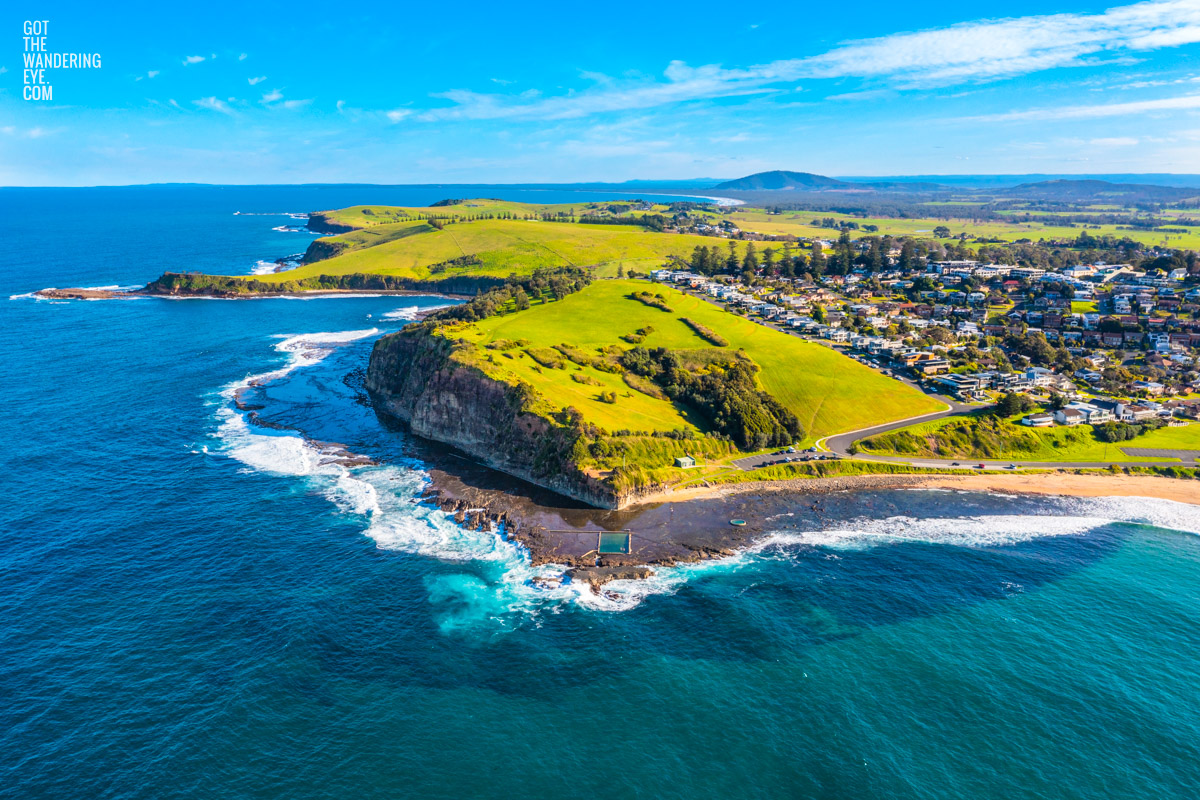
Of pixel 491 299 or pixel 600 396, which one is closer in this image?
pixel 600 396

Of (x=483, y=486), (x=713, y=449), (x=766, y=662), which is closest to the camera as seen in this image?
(x=766, y=662)

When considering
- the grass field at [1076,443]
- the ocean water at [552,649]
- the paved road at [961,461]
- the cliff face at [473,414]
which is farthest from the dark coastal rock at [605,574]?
the grass field at [1076,443]

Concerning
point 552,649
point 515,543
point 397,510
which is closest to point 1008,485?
point 515,543

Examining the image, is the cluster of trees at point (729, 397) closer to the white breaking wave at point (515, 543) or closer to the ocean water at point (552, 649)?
the ocean water at point (552, 649)

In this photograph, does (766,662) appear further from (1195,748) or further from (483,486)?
(483,486)

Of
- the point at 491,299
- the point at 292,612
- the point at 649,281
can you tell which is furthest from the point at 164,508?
the point at 649,281

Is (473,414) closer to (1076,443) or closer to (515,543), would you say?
(515,543)

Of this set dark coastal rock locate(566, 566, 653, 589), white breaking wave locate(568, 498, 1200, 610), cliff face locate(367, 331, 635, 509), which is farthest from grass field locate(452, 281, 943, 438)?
dark coastal rock locate(566, 566, 653, 589)
